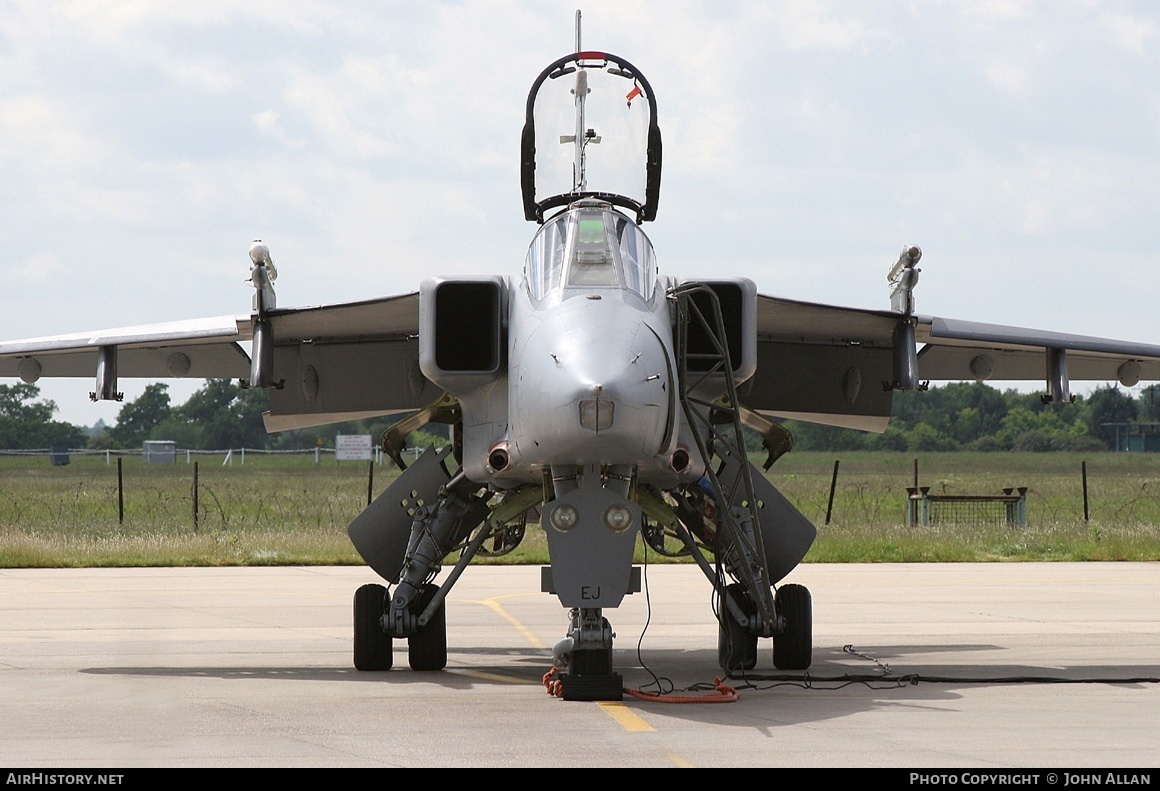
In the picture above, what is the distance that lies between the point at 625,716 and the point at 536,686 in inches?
69.1

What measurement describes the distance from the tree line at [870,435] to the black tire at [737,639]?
7832cm

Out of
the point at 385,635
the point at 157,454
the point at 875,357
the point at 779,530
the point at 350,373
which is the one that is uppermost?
the point at 157,454

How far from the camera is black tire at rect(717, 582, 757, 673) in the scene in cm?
1010

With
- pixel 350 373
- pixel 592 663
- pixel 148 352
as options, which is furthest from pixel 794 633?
pixel 148 352

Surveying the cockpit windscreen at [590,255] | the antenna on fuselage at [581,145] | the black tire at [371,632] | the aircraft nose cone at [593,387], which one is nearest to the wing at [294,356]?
the antenna on fuselage at [581,145]

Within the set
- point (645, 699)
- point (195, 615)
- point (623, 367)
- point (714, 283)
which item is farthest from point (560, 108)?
point (195, 615)

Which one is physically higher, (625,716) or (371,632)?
(371,632)

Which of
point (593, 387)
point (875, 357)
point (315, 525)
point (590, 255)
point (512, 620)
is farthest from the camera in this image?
point (315, 525)

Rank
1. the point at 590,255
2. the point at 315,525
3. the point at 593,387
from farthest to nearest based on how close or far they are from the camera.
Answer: the point at 315,525
the point at 590,255
the point at 593,387

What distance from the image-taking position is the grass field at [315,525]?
21.7 meters

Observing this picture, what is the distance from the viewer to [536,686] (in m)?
9.41

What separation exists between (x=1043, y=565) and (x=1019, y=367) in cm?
910

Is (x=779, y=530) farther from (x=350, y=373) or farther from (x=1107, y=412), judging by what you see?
(x=1107, y=412)
